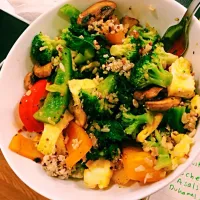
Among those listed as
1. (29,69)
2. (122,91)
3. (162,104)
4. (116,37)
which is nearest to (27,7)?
(29,69)

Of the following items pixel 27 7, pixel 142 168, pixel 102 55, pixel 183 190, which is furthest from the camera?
pixel 27 7

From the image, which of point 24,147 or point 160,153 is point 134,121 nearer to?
point 160,153

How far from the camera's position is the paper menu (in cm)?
124

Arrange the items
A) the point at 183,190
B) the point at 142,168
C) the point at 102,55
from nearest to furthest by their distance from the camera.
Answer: the point at 142,168, the point at 102,55, the point at 183,190

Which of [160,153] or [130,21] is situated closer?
[160,153]

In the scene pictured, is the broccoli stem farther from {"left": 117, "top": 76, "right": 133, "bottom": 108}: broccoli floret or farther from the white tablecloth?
the white tablecloth

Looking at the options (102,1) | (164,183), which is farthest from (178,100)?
(102,1)

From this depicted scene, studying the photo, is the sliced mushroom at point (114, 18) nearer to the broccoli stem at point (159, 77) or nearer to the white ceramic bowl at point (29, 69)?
the white ceramic bowl at point (29, 69)

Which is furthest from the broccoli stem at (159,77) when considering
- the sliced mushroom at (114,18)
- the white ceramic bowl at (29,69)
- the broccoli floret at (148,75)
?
the sliced mushroom at (114,18)

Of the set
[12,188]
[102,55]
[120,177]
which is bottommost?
[12,188]

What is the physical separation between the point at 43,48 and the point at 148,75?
1.01 ft

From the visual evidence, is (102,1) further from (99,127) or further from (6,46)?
(6,46)

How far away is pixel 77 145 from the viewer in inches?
39.1

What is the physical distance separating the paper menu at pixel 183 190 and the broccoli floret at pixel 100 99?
385 millimetres
